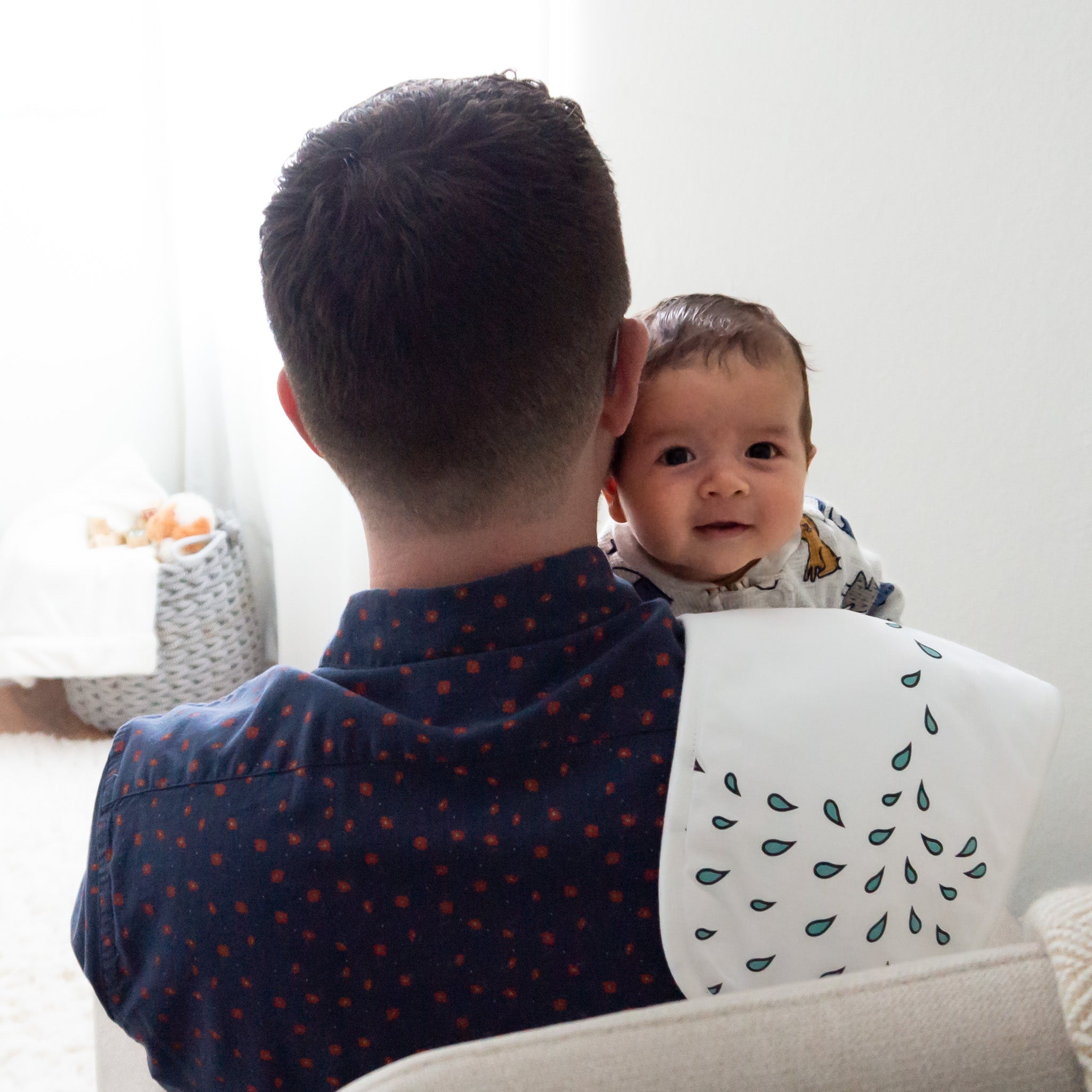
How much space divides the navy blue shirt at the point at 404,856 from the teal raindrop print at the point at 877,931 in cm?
12

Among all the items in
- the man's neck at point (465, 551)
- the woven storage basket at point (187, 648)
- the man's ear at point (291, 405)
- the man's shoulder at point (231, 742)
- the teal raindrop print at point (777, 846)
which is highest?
the man's ear at point (291, 405)

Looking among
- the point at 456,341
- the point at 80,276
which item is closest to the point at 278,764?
the point at 456,341

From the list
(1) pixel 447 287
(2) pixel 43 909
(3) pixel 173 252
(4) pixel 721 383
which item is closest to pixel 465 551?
(1) pixel 447 287

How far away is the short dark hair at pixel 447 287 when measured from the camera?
62 centimetres

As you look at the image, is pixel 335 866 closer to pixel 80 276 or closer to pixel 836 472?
pixel 836 472

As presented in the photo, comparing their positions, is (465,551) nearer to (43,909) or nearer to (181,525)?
(43,909)

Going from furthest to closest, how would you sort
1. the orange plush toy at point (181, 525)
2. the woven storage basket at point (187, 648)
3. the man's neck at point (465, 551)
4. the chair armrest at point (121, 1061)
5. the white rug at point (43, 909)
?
the orange plush toy at point (181, 525) < the woven storage basket at point (187, 648) < the white rug at point (43, 909) < the chair armrest at point (121, 1061) < the man's neck at point (465, 551)

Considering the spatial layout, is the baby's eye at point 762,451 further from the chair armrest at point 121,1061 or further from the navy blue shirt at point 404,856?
the chair armrest at point 121,1061

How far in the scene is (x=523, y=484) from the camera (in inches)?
26.9

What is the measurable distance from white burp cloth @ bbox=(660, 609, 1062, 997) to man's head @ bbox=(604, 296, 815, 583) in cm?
20

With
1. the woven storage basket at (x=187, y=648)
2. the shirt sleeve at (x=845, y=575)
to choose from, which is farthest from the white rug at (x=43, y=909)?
the shirt sleeve at (x=845, y=575)

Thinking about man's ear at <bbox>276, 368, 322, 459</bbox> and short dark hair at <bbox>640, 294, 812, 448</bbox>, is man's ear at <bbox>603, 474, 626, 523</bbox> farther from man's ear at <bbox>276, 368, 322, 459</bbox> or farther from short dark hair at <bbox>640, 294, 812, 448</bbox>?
man's ear at <bbox>276, 368, 322, 459</bbox>

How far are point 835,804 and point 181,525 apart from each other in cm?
201

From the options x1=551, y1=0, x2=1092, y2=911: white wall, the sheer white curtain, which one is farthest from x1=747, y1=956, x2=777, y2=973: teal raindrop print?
the sheer white curtain
